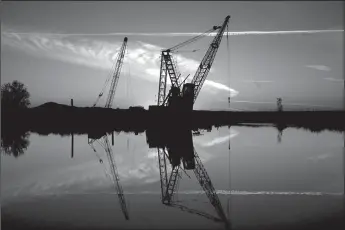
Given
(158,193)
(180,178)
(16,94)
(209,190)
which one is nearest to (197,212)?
(209,190)

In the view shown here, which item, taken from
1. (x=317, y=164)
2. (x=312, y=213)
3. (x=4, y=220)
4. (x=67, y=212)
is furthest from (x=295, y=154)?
(x=4, y=220)

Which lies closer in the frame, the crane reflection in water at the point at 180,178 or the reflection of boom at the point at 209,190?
the reflection of boom at the point at 209,190

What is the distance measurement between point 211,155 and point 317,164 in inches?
327

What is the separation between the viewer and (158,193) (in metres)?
14.7

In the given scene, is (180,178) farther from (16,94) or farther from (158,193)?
(16,94)

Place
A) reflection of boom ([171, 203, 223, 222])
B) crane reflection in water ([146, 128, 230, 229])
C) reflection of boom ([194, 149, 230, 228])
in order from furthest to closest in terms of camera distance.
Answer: crane reflection in water ([146, 128, 230, 229]) → reflection of boom ([194, 149, 230, 228]) → reflection of boom ([171, 203, 223, 222])

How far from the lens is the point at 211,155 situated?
27906mm

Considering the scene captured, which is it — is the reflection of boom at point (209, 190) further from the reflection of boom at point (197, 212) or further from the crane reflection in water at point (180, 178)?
the reflection of boom at point (197, 212)

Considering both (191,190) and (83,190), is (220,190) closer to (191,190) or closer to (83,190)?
(191,190)

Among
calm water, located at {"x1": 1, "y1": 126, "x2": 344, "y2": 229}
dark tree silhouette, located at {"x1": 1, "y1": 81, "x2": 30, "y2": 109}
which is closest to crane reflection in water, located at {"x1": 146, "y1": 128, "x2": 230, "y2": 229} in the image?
calm water, located at {"x1": 1, "y1": 126, "x2": 344, "y2": 229}

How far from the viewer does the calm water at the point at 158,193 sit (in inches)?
420

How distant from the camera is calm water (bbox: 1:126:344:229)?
1067cm

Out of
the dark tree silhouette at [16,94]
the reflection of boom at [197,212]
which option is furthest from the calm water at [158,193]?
the dark tree silhouette at [16,94]

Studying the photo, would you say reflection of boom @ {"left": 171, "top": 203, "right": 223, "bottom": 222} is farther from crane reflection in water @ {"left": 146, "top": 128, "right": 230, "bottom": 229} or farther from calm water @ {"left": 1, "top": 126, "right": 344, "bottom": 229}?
calm water @ {"left": 1, "top": 126, "right": 344, "bottom": 229}
